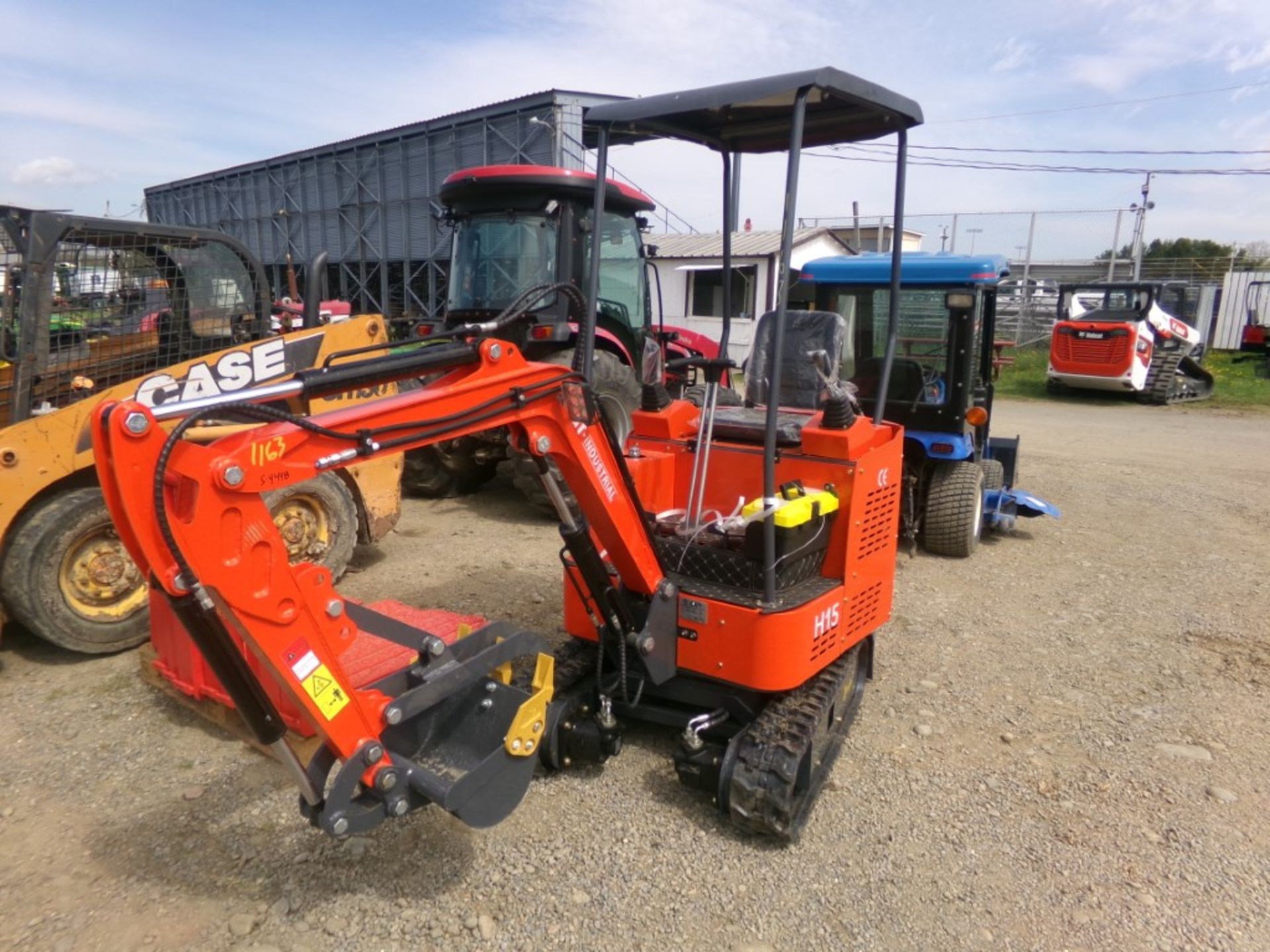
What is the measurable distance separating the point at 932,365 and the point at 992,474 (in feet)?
4.19

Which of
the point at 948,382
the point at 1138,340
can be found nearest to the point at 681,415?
the point at 948,382

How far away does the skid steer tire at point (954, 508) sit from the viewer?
5.99 m

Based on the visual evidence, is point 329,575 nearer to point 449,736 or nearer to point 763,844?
point 449,736

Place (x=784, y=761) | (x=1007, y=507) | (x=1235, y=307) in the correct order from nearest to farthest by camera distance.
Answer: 1. (x=784, y=761)
2. (x=1007, y=507)
3. (x=1235, y=307)

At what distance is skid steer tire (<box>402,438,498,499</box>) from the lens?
729cm

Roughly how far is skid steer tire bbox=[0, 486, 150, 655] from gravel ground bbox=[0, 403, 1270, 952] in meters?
0.17

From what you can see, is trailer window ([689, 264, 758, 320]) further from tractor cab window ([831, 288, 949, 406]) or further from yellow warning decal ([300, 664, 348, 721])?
yellow warning decal ([300, 664, 348, 721])

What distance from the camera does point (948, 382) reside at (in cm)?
587

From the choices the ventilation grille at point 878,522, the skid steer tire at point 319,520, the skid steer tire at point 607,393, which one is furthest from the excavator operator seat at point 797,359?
the skid steer tire at point 319,520

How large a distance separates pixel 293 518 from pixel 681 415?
8.02ft

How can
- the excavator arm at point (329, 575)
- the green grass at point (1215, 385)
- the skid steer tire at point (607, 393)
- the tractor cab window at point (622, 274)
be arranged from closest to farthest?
1. the excavator arm at point (329, 575)
2. the skid steer tire at point (607, 393)
3. the tractor cab window at point (622, 274)
4. the green grass at point (1215, 385)

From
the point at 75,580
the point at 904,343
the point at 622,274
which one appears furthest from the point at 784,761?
the point at 622,274

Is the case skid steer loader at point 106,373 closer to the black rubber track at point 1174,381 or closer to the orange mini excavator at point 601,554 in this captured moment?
the orange mini excavator at point 601,554

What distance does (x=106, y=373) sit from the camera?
4.60 meters
